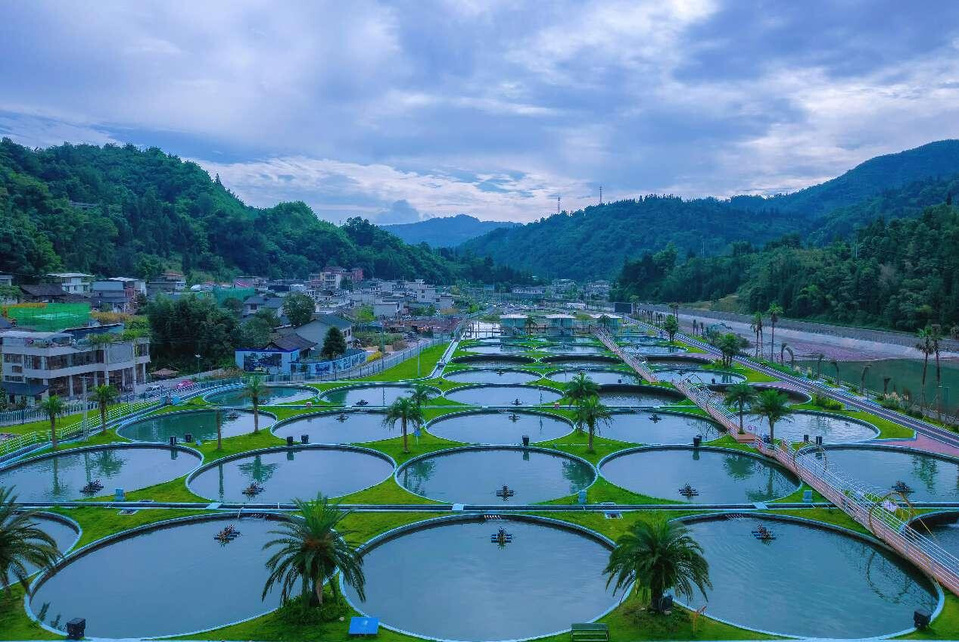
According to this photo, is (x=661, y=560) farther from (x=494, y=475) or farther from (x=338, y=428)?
(x=338, y=428)

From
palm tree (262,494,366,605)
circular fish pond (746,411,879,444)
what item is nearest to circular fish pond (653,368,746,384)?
circular fish pond (746,411,879,444)

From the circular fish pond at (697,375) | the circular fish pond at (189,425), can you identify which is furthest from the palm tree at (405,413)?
the circular fish pond at (697,375)

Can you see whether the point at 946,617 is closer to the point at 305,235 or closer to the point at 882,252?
the point at 882,252

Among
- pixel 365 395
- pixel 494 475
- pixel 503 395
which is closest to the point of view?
pixel 494 475

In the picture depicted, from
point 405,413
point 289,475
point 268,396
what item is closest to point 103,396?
point 289,475

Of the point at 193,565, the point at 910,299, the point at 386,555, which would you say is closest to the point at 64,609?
the point at 193,565

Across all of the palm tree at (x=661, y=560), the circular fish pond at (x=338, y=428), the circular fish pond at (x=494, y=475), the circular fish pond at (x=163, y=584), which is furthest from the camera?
the circular fish pond at (x=338, y=428)

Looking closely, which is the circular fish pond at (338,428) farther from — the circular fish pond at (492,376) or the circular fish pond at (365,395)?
the circular fish pond at (492,376)
